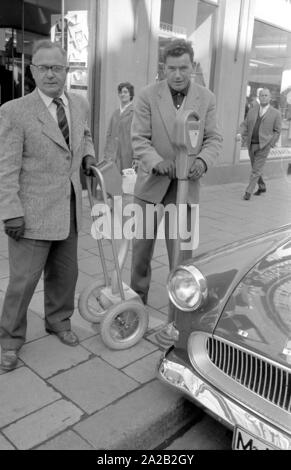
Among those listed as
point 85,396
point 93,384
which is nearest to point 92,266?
point 93,384

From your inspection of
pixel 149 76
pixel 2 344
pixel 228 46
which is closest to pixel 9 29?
pixel 149 76

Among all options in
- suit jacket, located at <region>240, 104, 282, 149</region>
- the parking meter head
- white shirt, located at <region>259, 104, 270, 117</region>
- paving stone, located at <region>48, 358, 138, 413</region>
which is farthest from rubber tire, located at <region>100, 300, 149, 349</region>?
white shirt, located at <region>259, 104, 270, 117</region>

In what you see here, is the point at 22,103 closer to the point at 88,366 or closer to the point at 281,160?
the point at 88,366

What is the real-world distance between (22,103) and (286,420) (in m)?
1.95

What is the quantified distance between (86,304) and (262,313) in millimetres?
1448

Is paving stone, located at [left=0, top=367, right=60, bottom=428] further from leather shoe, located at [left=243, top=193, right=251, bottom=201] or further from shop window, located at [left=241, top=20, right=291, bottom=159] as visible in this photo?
shop window, located at [left=241, top=20, right=291, bottom=159]

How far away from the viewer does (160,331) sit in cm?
326

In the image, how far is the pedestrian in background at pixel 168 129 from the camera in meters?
2.96

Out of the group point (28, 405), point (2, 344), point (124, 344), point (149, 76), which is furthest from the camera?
point (149, 76)

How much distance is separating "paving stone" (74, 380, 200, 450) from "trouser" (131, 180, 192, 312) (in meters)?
1.00

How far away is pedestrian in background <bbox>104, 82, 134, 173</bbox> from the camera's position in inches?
235

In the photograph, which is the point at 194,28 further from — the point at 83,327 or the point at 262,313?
the point at 262,313

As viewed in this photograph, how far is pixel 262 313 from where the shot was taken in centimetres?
204

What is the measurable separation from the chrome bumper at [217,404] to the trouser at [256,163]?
638 centimetres
